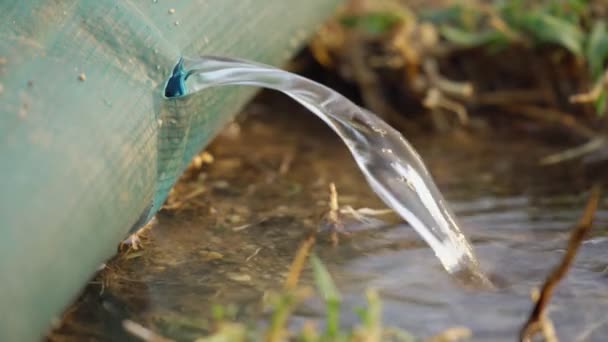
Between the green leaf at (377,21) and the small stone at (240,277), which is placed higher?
the green leaf at (377,21)

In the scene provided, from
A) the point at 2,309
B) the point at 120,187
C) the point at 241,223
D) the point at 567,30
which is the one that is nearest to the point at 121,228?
the point at 120,187

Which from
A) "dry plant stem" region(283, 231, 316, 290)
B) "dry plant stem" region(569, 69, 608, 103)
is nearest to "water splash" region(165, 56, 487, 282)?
"dry plant stem" region(283, 231, 316, 290)

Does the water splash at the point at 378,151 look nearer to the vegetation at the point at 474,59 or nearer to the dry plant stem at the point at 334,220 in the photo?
the dry plant stem at the point at 334,220

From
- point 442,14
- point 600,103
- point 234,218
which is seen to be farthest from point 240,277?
point 442,14

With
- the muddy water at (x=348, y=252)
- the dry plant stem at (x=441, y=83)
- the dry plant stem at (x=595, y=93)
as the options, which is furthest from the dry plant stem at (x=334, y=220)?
the dry plant stem at (x=441, y=83)

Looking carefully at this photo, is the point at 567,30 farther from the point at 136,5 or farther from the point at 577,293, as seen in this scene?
the point at 136,5

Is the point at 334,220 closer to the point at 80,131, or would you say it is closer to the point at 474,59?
the point at 80,131
